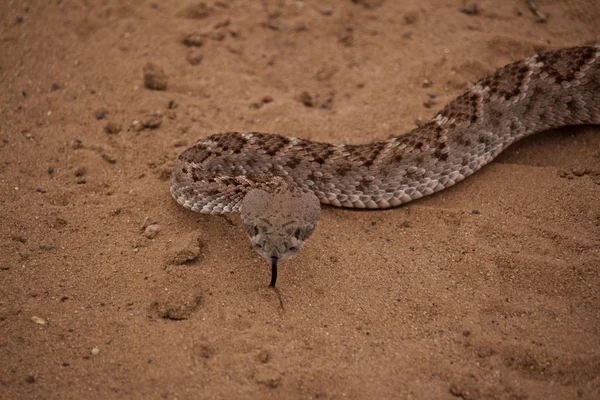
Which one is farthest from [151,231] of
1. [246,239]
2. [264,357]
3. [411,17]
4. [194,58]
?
[411,17]

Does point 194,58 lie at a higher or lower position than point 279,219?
lower

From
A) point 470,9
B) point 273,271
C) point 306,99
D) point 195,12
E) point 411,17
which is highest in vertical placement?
point 470,9

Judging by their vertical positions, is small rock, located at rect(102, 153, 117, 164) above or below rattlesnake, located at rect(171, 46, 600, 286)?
below

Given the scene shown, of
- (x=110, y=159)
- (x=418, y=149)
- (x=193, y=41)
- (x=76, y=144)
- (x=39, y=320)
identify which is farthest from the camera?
(x=193, y=41)

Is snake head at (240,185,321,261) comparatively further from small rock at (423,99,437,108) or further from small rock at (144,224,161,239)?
small rock at (423,99,437,108)

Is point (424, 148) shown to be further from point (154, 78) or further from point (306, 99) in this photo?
point (154, 78)

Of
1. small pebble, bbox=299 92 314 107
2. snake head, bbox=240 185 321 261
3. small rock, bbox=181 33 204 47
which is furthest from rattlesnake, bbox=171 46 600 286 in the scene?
small rock, bbox=181 33 204 47
